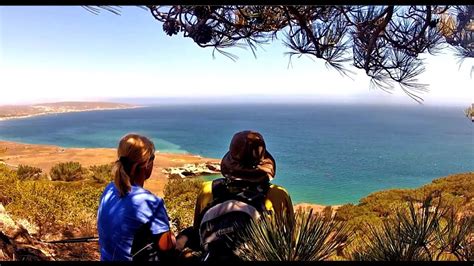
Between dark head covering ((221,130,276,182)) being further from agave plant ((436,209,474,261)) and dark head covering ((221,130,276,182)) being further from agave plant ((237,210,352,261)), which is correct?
agave plant ((436,209,474,261))

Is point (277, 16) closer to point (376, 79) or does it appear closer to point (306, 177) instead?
point (376, 79)

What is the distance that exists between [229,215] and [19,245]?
193cm

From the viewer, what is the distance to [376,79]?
2.69 meters

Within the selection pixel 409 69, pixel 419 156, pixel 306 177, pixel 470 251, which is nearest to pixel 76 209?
pixel 409 69

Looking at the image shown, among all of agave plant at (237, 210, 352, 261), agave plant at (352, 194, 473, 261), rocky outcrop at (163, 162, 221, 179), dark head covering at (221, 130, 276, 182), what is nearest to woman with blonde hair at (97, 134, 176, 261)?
dark head covering at (221, 130, 276, 182)

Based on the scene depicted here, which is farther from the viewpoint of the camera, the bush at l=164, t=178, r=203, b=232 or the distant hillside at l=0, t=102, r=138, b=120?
the distant hillside at l=0, t=102, r=138, b=120

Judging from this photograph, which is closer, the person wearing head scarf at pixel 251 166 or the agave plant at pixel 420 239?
the agave plant at pixel 420 239

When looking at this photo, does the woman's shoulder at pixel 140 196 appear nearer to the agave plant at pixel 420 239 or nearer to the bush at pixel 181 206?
the agave plant at pixel 420 239

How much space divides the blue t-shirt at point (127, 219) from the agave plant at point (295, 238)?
415 millimetres

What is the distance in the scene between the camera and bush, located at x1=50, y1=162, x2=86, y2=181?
11297 millimetres

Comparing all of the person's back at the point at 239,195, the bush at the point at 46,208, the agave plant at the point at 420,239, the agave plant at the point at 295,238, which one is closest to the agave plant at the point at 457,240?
the agave plant at the point at 420,239

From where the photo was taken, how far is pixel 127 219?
130 centimetres

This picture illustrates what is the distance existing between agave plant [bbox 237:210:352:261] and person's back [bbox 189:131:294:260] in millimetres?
187

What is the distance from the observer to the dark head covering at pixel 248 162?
4.42 ft
